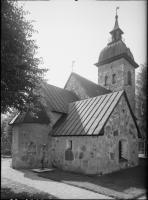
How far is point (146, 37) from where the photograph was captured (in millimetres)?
5043

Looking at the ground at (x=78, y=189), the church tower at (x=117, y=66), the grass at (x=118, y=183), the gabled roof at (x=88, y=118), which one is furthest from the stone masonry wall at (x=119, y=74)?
the ground at (x=78, y=189)

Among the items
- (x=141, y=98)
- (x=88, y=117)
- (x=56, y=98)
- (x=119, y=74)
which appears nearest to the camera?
(x=88, y=117)

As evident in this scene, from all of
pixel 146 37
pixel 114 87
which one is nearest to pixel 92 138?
pixel 146 37

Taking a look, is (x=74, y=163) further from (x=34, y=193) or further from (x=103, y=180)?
(x=34, y=193)

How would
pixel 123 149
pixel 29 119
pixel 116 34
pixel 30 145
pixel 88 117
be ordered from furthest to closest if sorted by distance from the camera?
pixel 116 34 < pixel 29 119 < pixel 30 145 < pixel 123 149 < pixel 88 117

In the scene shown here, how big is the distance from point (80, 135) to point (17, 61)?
5.66m

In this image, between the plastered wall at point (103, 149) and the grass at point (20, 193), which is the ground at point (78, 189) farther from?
the plastered wall at point (103, 149)

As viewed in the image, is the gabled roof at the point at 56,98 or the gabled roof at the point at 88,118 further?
the gabled roof at the point at 56,98

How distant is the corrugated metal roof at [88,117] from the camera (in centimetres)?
1052

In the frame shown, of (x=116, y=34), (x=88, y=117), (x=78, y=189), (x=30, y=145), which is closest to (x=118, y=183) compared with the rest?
(x=78, y=189)

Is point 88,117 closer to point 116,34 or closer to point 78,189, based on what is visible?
point 78,189

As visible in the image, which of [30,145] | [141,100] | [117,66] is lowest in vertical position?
[30,145]

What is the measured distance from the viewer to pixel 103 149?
9.96m

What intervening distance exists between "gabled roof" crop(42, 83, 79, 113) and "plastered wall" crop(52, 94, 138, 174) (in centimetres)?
251
